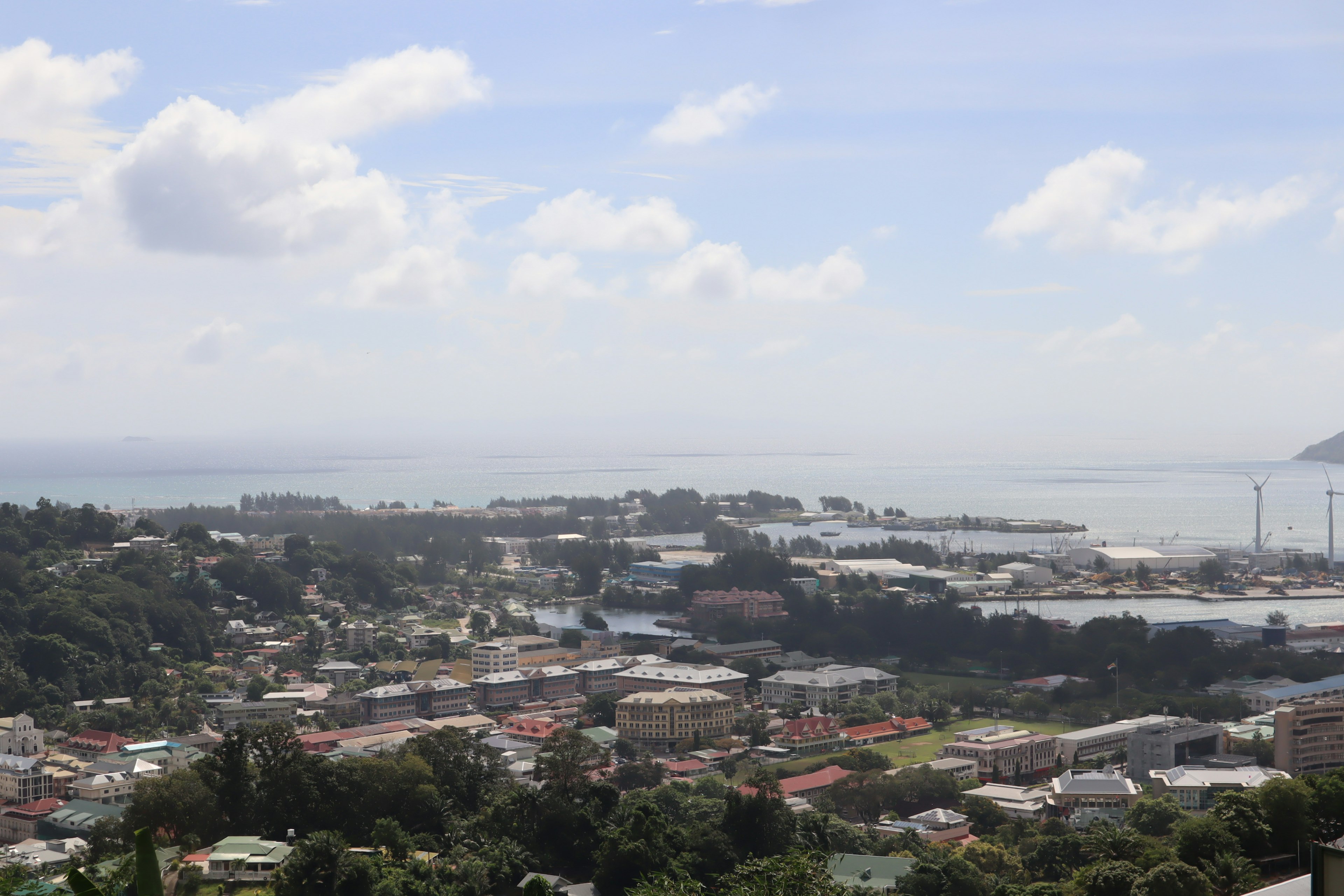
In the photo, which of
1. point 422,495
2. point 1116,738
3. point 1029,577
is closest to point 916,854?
point 1116,738

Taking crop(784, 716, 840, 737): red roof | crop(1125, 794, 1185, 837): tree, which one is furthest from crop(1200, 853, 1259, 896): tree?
crop(784, 716, 840, 737): red roof

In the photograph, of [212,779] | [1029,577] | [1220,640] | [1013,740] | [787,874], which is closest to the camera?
[787,874]

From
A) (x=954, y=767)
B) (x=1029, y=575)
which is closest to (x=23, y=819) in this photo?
(x=954, y=767)

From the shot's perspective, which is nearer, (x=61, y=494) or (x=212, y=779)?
(x=212, y=779)

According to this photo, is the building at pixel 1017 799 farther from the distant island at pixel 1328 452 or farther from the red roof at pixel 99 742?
the distant island at pixel 1328 452

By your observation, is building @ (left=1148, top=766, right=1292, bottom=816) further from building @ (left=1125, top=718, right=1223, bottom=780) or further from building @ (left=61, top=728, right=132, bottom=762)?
building @ (left=61, top=728, right=132, bottom=762)

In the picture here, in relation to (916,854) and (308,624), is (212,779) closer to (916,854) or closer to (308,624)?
(916,854)

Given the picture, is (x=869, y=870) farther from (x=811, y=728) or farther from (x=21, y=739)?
(x=21, y=739)

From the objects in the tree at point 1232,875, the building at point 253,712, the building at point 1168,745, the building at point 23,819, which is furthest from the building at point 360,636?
the tree at point 1232,875
